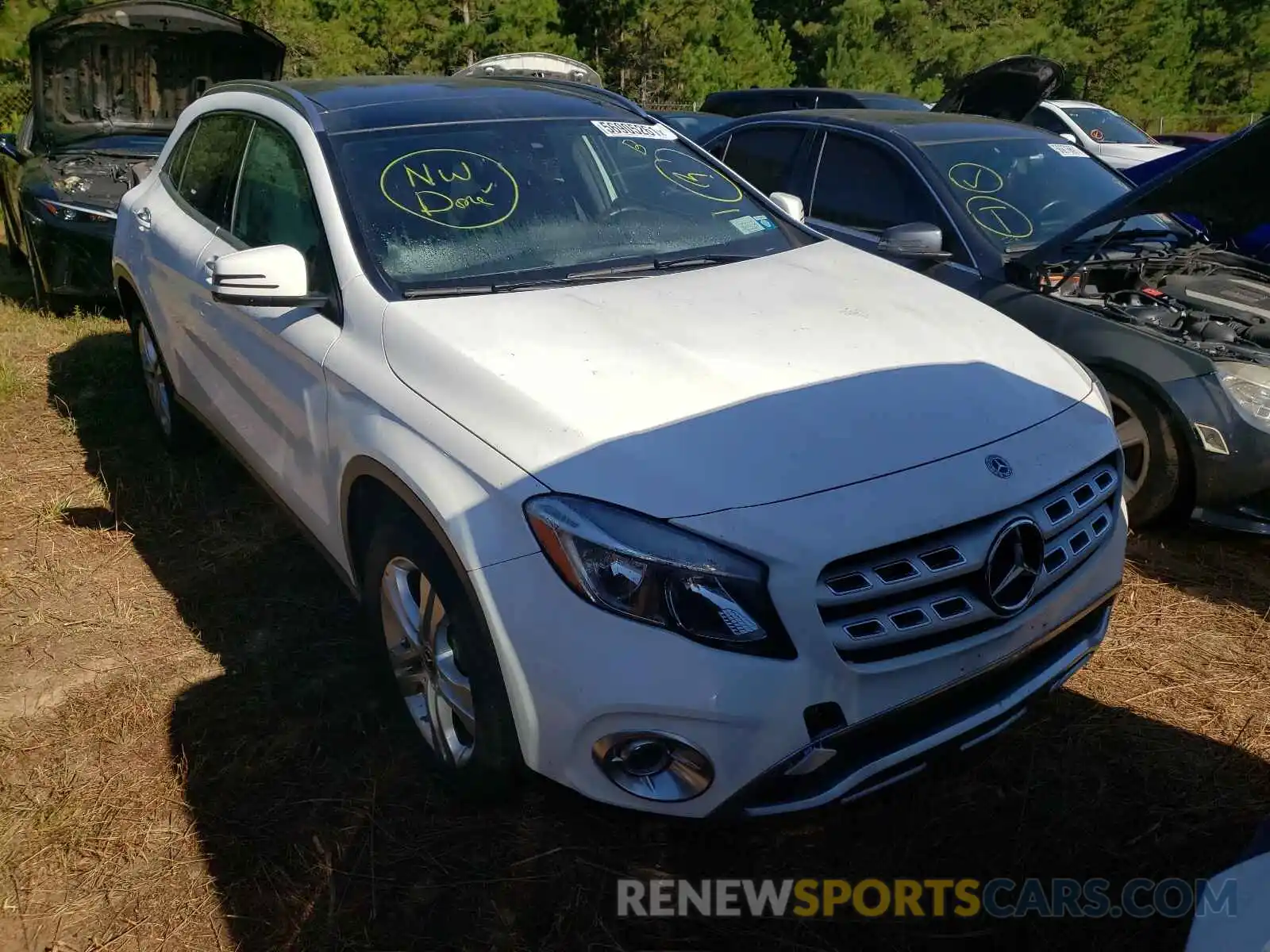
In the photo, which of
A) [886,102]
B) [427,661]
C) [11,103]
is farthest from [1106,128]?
[11,103]

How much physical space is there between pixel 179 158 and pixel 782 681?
3645mm

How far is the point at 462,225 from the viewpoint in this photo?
9.64 feet

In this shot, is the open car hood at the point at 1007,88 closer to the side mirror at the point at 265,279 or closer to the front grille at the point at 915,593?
the side mirror at the point at 265,279

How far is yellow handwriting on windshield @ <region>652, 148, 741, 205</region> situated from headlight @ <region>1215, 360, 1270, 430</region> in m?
1.83

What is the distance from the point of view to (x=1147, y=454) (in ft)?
12.4

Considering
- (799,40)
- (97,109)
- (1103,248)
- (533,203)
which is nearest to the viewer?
(533,203)

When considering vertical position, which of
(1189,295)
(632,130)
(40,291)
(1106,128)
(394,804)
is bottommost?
(40,291)

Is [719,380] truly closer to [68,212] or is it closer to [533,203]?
[533,203]

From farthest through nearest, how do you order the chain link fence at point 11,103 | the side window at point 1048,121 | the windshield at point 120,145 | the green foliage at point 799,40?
the green foliage at point 799,40 < the chain link fence at point 11,103 < the side window at point 1048,121 < the windshield at point 120,145

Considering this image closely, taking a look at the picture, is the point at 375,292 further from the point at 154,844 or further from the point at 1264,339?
the point at 1264,339

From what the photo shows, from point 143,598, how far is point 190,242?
1.29 metres

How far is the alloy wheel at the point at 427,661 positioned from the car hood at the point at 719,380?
1.49 ft

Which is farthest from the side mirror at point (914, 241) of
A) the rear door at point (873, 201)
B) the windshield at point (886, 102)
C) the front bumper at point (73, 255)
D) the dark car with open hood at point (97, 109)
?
the windshield at point (886, 102)

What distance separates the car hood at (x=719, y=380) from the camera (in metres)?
2.07
